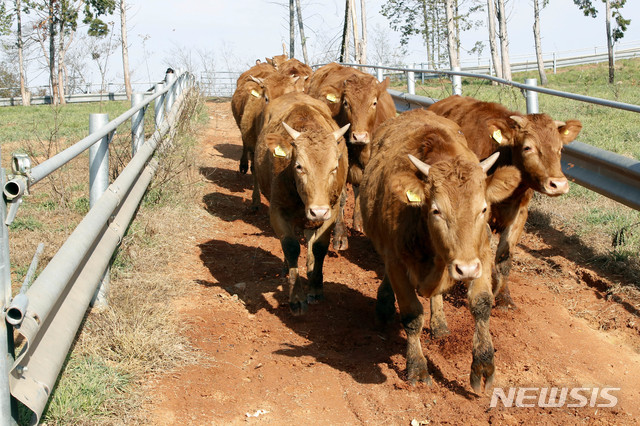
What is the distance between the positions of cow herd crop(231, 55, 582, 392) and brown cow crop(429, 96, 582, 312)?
0.4 inches

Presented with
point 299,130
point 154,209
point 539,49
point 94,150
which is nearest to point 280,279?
point 299,130

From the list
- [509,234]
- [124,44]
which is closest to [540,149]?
[509,234]

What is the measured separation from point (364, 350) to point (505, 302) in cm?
163

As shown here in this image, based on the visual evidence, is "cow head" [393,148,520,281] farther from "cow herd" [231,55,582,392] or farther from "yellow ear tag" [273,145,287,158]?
"yellow ear tag" [273,145,287,158]

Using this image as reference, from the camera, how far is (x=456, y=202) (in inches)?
168

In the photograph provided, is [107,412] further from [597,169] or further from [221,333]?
[597,169]

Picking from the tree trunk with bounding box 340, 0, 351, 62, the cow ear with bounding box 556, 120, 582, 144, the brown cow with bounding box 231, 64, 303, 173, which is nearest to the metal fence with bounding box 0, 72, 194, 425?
the cow ear with bounding box 556, 120, 582, 144

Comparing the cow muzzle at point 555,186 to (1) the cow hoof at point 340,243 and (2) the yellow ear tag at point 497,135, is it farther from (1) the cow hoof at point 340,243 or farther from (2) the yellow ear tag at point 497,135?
(1) the cow hoof at point 340,243

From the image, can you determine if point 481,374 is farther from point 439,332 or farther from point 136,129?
point 136,129

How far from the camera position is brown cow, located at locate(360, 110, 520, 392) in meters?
4.25

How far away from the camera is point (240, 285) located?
677 centimetres

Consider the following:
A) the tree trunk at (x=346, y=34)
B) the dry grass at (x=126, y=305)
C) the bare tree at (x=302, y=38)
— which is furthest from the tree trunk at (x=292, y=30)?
the dry grass at (x=126, y=305)

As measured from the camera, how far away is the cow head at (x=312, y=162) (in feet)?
19.3

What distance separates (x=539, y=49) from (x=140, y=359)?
33.4 m
